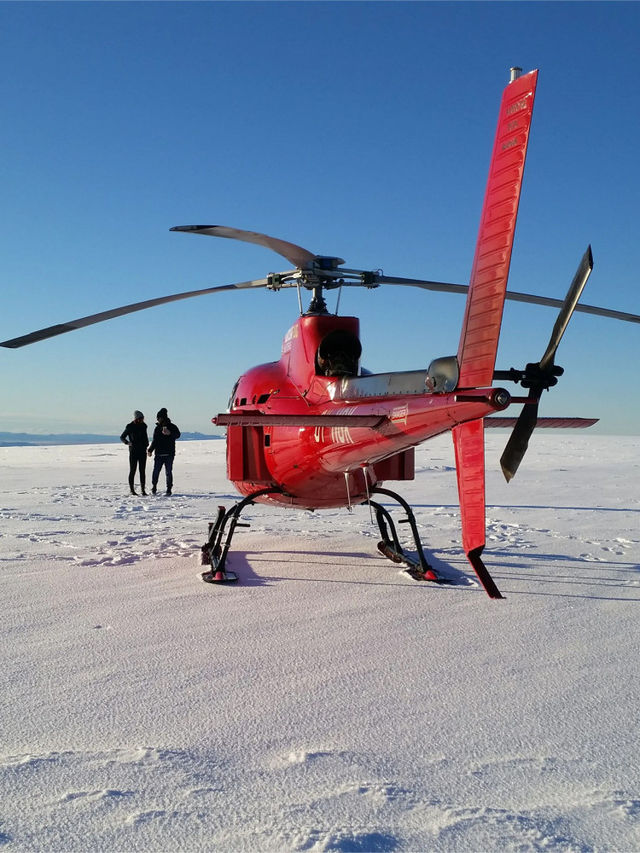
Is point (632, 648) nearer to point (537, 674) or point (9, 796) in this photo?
point (537, 674)

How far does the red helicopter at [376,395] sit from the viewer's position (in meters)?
4.25

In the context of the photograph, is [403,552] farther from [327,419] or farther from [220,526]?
[327,419]

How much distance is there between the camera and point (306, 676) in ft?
→ 14.7

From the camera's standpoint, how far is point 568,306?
418 centimetres

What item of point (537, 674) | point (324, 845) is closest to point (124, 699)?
point (324, 845)

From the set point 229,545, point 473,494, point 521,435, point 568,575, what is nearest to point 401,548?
point 568,575

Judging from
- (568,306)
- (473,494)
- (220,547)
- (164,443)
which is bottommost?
(220,547)

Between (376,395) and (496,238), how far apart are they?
194 centimetres

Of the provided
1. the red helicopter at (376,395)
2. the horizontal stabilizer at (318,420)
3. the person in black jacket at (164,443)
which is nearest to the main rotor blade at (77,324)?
the red helicopter at (376,395)

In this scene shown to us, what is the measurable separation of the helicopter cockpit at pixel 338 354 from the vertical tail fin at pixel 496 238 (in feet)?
8.45

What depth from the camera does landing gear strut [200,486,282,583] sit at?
7062mm

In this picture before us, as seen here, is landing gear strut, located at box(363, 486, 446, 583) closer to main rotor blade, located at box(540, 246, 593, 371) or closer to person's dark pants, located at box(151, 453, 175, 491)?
main rotor blade, located at box(540, 246, 593, 371)

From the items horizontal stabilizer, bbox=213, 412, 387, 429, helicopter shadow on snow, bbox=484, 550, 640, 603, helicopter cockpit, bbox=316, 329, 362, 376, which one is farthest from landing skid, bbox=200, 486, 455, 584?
horizontal stabilizer, bbox=213, 412, 387, 429

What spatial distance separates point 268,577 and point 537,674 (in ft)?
11.3
